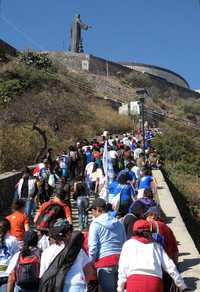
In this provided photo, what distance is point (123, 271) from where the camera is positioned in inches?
226

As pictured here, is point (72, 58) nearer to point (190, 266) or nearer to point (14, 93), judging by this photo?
point (14, 93)

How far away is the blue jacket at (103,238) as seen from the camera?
22.5 feet

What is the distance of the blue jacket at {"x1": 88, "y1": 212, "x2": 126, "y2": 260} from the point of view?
685 cm

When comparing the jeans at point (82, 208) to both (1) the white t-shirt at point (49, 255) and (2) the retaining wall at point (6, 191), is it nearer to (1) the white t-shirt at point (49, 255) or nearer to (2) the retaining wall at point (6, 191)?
(2) the retaining wall at point (6, 191)

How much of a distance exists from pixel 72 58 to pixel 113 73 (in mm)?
8360

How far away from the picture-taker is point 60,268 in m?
5.21

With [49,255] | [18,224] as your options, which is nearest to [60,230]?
[49,255]

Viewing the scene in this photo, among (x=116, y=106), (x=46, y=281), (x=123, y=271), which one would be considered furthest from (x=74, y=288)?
(x=116, y=106)

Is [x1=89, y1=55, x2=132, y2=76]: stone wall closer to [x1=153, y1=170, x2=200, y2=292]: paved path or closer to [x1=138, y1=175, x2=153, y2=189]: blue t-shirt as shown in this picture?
[x1=153, y1=170, x2=200, y2=292]: paved path

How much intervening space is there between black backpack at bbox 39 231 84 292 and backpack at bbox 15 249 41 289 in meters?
0.92

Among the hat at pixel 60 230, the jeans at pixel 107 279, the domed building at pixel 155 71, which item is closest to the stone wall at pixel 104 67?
the domed building at pixel 155 71

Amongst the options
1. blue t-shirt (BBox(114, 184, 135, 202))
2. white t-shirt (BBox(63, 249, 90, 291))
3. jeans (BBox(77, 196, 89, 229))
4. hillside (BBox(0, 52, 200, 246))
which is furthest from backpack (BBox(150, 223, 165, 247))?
hillside (BBox(0, 52, 200, 246))

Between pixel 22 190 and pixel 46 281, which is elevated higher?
pixel 22 190

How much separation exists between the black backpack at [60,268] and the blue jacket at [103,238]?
1482 millimetres
